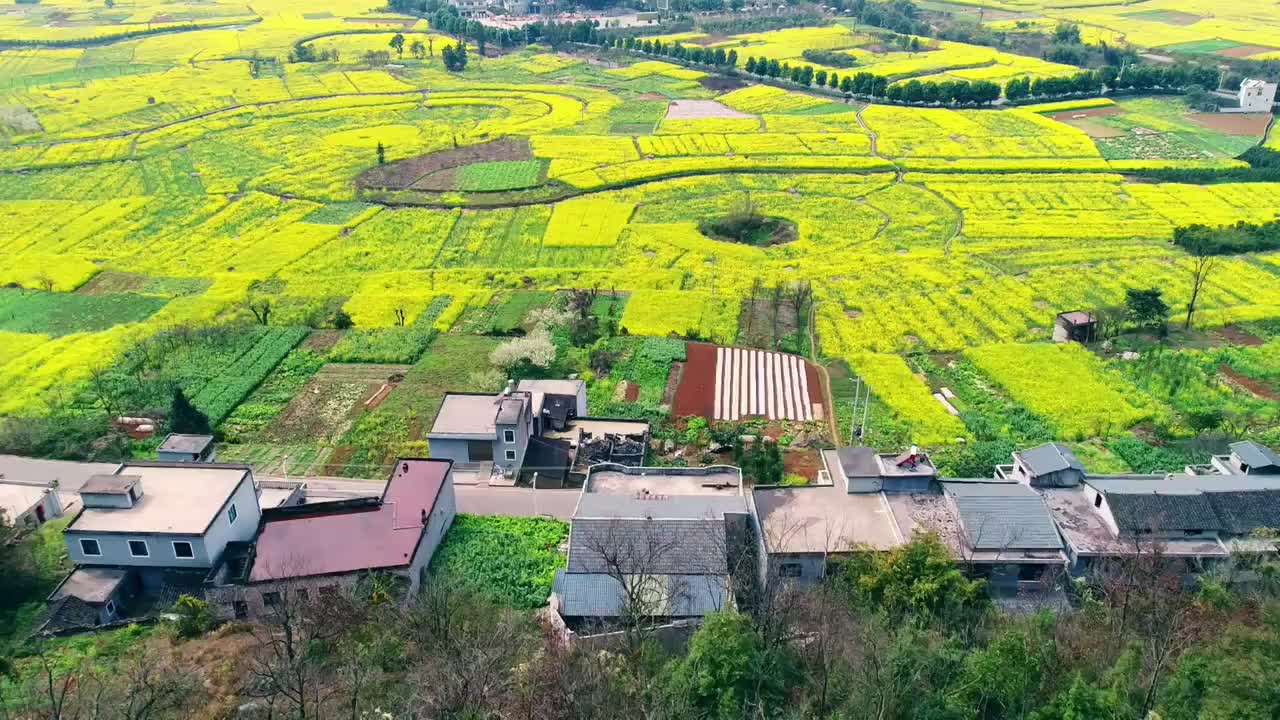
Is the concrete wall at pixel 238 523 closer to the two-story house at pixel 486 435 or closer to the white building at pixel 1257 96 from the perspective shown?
the two-story house at pixel 486 435

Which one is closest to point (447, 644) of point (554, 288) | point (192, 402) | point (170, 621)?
point (170, 621)

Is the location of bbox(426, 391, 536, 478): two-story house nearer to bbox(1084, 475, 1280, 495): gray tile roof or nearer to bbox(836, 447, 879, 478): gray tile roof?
bbox(836, 447, 879, 478): gray tile roof

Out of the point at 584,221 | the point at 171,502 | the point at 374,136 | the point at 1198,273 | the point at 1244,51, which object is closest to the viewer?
the point at 171,502

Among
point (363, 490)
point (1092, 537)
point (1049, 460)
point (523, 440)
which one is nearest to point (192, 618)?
point (363, 490)

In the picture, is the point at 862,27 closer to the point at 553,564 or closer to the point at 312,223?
the point at 312,223

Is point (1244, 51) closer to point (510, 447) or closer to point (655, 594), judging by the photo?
point (510, 447)

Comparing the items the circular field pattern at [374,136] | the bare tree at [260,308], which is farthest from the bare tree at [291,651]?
the circular field pattern at [374,136]
